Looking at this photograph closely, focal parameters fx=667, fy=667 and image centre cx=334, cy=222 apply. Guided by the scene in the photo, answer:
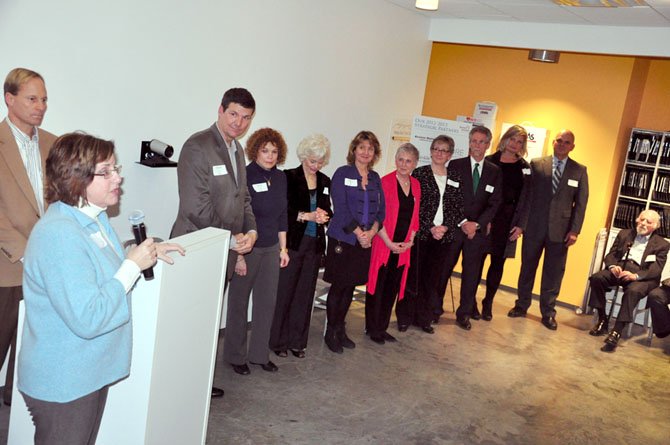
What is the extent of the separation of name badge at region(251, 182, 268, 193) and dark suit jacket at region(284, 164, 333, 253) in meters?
0.27

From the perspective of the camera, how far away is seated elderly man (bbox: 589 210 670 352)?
644cm

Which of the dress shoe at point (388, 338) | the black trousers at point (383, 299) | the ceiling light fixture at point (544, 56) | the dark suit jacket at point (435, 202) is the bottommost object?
the dress shoe at point (388, 338)

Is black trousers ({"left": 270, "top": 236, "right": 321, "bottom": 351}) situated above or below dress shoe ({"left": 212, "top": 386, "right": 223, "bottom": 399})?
above

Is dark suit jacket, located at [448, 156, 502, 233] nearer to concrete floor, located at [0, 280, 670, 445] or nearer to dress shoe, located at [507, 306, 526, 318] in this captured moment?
concrete floor, located at [0, 280, 670, 445]

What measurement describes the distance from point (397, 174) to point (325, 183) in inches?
31.5

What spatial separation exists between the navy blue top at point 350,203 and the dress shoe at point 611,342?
2.84 m

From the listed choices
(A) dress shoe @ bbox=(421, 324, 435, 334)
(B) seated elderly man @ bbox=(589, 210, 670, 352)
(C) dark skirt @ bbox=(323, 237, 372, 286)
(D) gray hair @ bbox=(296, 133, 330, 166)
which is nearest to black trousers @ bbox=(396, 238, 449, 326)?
(A) dress shoe @ bbox=(421, 324, 435, 334)

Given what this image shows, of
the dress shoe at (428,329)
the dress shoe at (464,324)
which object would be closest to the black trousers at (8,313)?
the dress shoe at (428,329)

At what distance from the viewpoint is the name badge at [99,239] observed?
209cm

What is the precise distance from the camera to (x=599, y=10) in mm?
5590

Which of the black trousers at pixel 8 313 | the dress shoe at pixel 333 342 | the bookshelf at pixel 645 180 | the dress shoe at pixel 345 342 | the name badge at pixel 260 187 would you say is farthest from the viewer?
the bookshelf at pixel 645 180

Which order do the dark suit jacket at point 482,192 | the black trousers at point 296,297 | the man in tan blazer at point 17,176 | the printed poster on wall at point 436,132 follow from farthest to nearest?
the printed poster on wall at point 436,132, the dark suit jacket at point 482,192, the black trousers at point 296,297, the man in tan blazer at point 17,176

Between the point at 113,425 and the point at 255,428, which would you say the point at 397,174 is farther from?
the point at 113,425

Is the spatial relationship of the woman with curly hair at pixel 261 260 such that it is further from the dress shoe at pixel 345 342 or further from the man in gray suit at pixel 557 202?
the man in gray suit at pixel 557 202
